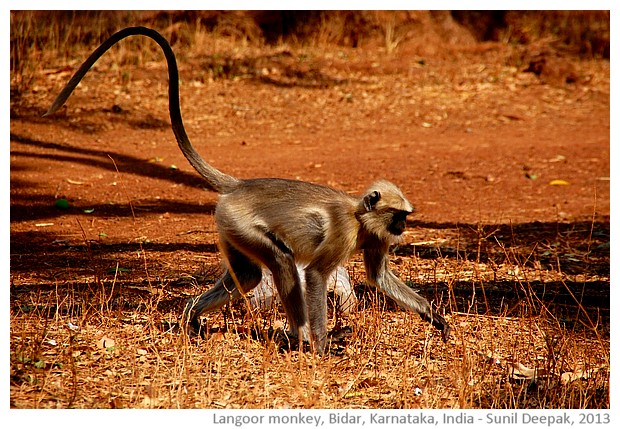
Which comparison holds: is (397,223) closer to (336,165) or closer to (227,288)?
(227,288)

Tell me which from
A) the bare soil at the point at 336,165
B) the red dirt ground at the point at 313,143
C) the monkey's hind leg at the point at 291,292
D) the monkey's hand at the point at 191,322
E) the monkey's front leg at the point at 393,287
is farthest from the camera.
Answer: the red dirt ground at the point at 313,143

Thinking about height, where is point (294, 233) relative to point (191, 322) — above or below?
above

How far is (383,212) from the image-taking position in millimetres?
5094

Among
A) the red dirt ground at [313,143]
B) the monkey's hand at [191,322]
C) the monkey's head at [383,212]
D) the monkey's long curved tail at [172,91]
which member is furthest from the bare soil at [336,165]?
the monkey's long curved tail at [172,91]

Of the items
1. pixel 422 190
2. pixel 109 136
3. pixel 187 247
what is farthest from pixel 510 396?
pixel 109 136

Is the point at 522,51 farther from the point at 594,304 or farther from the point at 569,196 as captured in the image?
the point at 594,304

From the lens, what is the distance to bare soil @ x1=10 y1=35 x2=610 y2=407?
21.0 feet

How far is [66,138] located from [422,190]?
5034 millimetres

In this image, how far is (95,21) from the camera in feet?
45.7

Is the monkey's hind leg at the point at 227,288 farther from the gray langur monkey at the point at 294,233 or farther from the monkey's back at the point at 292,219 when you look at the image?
the monkey's back at the point at 292,219

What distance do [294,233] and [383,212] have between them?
1.85 feet

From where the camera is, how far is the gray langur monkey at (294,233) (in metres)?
4.88

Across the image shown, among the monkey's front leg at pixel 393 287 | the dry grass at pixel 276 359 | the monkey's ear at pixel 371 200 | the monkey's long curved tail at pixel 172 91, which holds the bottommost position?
the dry grass at pixel 276 359

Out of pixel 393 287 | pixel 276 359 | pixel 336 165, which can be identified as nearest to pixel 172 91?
pixel 276 359
